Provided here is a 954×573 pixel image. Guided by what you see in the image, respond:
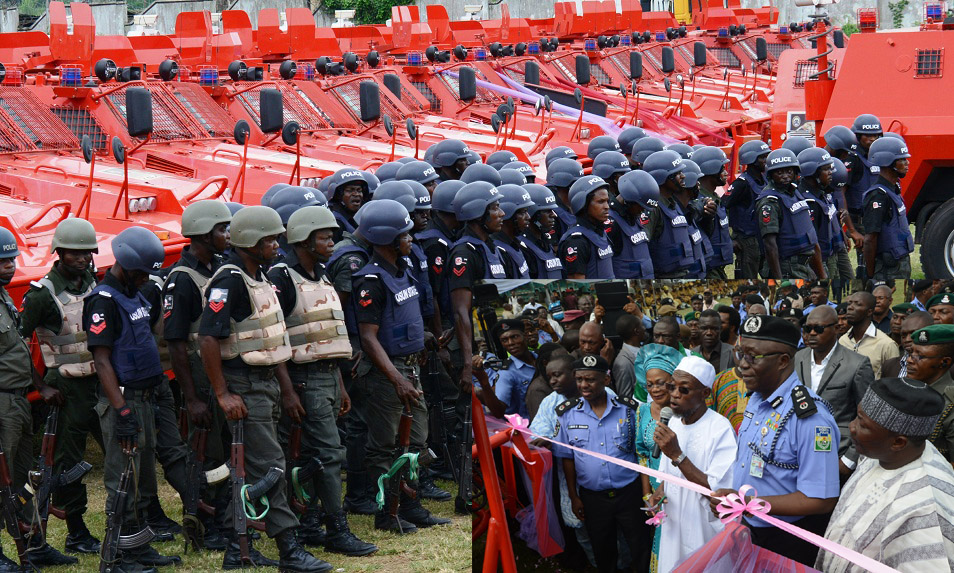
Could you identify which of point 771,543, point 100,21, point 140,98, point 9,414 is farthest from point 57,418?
point 100,21

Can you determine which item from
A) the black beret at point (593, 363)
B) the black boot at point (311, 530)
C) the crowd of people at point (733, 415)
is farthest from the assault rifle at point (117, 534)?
the black beret at point (593, 363)

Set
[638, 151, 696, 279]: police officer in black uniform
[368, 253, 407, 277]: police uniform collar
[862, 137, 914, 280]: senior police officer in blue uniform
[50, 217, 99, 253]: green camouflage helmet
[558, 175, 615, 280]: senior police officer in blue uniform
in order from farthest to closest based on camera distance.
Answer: [862, 137, 914, 280]: senior police officer in blue uniform < [638, 151, 696, 279]: police officer in black uniform < [558, 175, 615, 280]: senior police officer in blue uniform < [368, 253, 407, 277]: police uniform collar < [50, 217, 99, 253]: green camouflage helmet

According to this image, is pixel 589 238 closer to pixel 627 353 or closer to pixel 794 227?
pixel 794 227

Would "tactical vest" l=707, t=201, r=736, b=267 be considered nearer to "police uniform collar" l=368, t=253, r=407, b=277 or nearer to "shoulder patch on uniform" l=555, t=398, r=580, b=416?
"police uniform collar" l=368, t=253, r=407, b=277

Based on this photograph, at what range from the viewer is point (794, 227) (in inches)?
373

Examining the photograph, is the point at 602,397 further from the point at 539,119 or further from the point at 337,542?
the point at 539,119

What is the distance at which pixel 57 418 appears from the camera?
625cm

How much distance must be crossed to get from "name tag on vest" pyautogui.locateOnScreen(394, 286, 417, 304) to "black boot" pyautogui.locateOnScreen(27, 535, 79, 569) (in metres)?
2.02

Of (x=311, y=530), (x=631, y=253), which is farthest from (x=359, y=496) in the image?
(x=631, y=253)

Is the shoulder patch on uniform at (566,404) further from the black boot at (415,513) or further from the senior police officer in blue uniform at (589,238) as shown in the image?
the senior police officer in blue uniform at (589,238)

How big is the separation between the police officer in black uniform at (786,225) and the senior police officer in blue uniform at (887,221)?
1.39ft

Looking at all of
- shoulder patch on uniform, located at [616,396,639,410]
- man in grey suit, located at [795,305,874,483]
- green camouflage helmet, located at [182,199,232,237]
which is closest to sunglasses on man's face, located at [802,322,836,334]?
man in grey suit, located at [795,305,874,483]

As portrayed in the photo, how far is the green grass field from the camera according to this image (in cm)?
597

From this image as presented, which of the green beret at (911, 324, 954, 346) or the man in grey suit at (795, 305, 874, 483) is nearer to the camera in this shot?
the man in grey suit at (795, 305, 874, 483)
